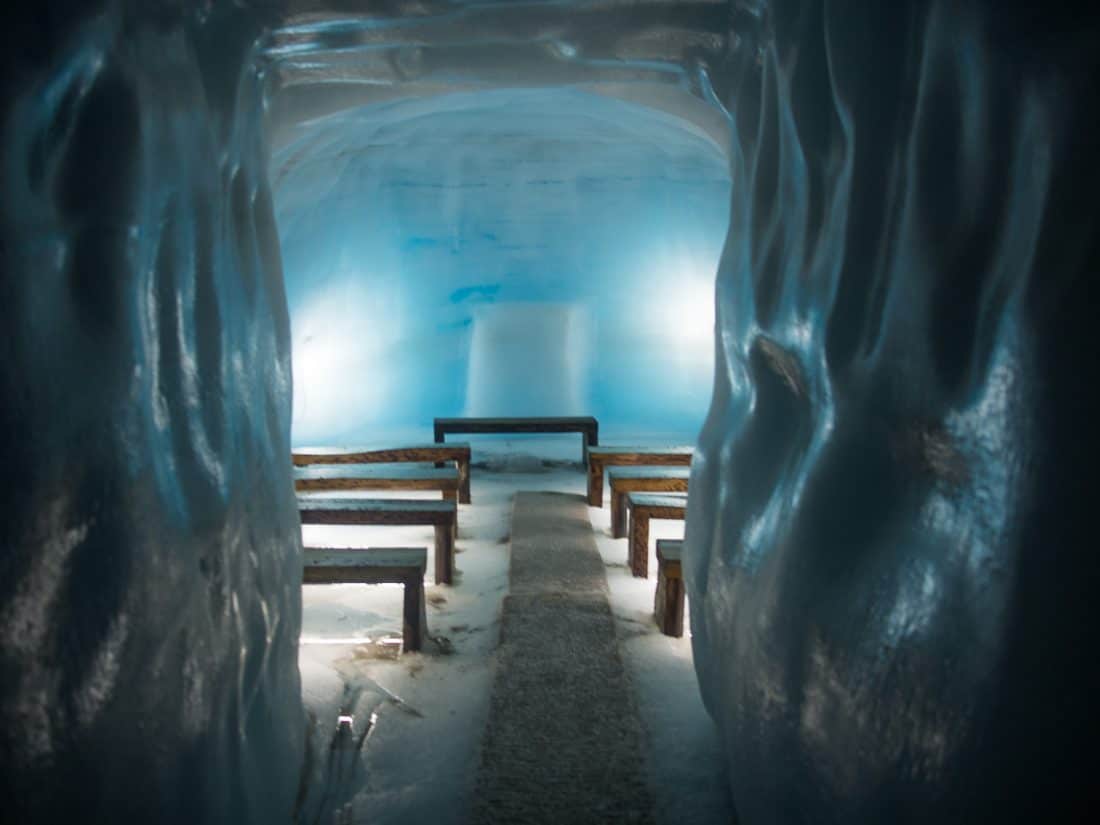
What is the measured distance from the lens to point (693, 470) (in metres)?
3.15

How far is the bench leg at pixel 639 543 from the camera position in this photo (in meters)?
4.60

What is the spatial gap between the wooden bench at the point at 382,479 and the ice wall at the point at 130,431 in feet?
10.4

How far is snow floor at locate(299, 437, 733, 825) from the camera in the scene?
8.38 feet

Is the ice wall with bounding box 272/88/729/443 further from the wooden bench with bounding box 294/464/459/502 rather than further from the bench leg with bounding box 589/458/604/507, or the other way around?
the wooden bench with bounding box 294/464/459/502

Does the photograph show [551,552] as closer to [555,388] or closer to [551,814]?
[551,814]

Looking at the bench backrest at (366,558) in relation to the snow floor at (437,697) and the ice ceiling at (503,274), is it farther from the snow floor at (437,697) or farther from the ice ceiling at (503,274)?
the ice ceiling at (503,274)

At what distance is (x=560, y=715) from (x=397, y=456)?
3942 mm

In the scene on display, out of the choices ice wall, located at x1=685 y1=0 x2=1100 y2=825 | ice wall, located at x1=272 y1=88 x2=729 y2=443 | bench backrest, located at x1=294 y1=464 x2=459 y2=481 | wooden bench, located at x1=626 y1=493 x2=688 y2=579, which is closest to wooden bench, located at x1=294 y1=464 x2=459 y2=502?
bench backrest, located at x1=294 y1=464 x2=459 y2=481

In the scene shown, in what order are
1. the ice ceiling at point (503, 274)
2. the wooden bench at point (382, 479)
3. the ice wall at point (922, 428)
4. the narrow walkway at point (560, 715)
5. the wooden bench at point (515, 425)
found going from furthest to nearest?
the ice ceiling at point (503, 274), the wooden bench at point (515, 425), the wooden bench at point (382, 479), the narrow walkway at point (560, 715), the ice wall at point (922, 428)

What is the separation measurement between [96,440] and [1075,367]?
4.90ft

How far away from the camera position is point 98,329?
1.48 metres

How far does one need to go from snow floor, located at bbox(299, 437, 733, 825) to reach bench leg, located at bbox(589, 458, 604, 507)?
1.06 m

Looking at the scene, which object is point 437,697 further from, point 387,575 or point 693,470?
point 693,470

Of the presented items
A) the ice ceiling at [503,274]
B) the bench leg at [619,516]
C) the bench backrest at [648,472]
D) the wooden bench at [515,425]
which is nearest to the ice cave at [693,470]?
the bench leg at [619,516]
